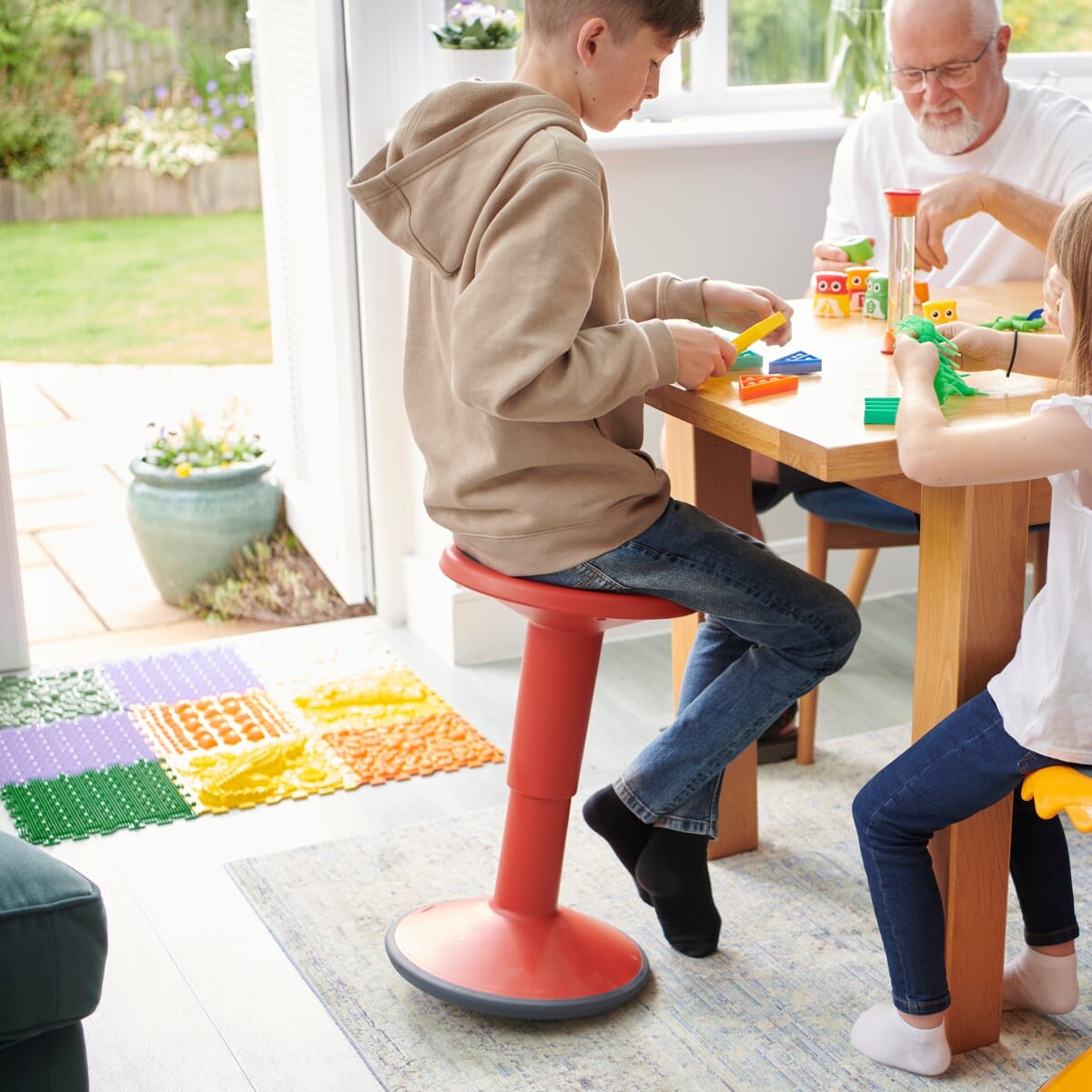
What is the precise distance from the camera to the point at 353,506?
320cm

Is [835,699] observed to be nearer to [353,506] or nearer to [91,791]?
[353,506]

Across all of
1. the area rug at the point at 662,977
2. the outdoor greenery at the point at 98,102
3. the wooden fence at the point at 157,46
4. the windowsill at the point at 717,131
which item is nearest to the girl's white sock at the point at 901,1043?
the area rug at the point at 662,977

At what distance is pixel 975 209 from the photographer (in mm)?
2318

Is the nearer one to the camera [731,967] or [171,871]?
[731,967]

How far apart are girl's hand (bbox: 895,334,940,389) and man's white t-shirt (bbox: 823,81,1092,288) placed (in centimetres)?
96

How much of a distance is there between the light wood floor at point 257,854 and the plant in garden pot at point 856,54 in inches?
44.8

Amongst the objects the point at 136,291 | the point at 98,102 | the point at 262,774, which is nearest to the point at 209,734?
the point at 262,774

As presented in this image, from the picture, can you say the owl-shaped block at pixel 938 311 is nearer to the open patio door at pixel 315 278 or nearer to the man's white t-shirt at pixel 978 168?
the man's white t-shirt at pixel 978 168

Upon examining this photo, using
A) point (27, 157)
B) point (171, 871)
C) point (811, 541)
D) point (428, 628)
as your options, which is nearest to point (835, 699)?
point (811, 541)

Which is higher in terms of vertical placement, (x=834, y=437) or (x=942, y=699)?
→ (x=834, y=437)

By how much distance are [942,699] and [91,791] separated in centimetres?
146

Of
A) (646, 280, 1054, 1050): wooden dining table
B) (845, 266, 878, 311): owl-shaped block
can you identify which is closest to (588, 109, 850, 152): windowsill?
(845, 266, 878, 311): owl-shaped block

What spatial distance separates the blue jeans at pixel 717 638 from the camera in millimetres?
1706

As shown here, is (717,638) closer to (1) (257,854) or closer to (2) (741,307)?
(2) (741,307)
